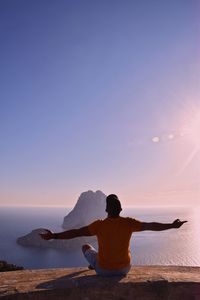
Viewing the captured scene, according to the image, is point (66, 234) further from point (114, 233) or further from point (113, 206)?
point (113, 206)

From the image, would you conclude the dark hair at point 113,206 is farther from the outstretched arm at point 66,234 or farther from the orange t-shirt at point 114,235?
the outstretched arm at point 66,234

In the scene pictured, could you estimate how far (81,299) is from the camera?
167 inches

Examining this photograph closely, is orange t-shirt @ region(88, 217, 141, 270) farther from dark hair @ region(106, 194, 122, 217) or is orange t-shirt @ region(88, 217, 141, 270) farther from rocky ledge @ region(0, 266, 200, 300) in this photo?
rocky ledge @ region(0, 266, 200, 300)

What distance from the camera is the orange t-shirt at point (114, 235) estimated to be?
5.11m

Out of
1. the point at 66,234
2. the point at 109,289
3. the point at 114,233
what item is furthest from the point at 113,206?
the point at 109,289

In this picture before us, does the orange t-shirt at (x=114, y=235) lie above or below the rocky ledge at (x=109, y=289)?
above

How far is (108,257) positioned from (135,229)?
2.03ft

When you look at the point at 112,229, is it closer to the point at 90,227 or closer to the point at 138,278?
the point at 90,227

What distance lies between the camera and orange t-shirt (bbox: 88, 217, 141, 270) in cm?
511

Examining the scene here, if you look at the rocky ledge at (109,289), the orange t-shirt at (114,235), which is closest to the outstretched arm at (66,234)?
the orange t-shirt at (114,235)

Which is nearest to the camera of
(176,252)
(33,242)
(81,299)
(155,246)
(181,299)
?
(81,299)

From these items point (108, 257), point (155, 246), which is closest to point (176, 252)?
point (155, 246)

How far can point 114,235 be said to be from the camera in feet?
16.8

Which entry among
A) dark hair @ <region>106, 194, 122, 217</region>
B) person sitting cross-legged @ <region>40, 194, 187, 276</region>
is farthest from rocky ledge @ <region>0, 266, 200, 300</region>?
dark hair @ <region>106, 194, 122, 217</region>
